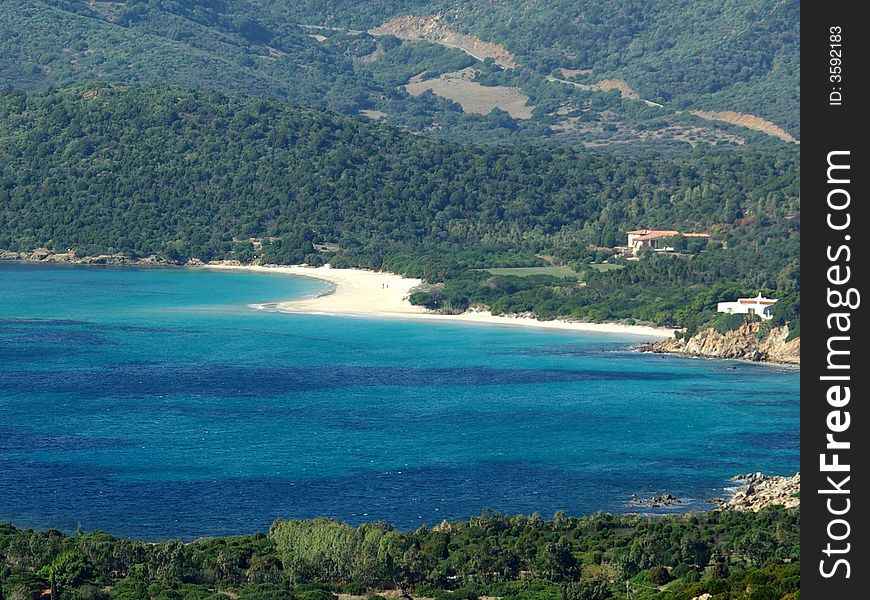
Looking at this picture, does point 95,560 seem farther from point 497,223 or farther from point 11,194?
point 11,194

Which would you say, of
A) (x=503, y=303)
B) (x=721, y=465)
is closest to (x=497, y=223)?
(x=503, y=303)

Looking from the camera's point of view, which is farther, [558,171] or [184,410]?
[558,171]

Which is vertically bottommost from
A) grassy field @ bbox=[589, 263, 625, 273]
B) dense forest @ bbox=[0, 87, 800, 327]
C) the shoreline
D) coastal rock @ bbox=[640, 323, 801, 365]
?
the shoreline

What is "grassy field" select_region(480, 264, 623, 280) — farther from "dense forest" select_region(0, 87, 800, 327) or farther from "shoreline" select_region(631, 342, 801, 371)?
"shoreline" select_region(631, 342, 801, 371)
